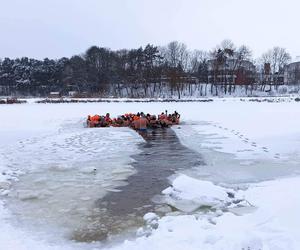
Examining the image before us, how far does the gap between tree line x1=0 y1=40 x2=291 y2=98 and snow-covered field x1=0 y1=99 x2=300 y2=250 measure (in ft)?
169

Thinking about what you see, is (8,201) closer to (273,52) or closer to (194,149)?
(194,149)

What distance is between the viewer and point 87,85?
72125 millimetres

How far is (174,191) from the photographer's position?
7473mm

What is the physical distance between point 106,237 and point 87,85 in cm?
6829

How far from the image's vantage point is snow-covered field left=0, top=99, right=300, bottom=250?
500 centimetres

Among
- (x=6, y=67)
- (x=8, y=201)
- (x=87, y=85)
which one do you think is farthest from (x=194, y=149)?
(x=6, y=67)

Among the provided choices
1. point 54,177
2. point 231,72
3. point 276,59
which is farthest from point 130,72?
point 54,177

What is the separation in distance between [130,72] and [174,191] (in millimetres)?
62400

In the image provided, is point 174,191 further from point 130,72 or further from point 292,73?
point 292,73

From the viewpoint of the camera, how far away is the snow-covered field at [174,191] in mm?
5000

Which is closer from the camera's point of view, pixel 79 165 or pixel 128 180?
pixel 128 180

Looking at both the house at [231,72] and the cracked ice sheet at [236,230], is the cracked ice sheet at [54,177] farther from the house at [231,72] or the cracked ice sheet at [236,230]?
the house at [231,72]

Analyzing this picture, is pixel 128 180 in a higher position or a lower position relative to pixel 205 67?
lower

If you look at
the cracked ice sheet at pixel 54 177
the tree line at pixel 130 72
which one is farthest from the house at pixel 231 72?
the cracked ice sheet at pixel 54 177
